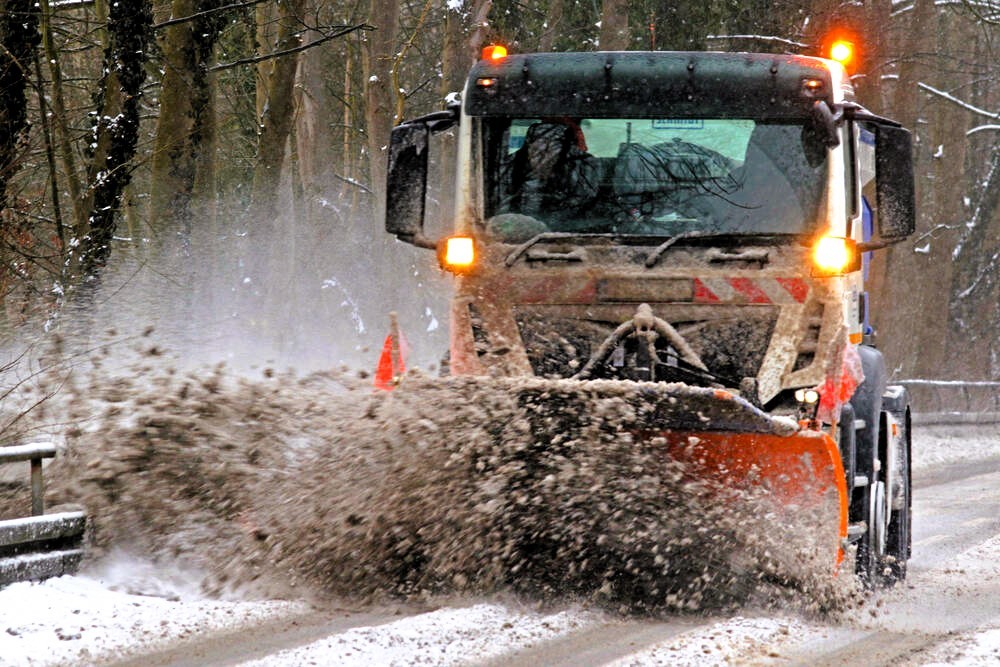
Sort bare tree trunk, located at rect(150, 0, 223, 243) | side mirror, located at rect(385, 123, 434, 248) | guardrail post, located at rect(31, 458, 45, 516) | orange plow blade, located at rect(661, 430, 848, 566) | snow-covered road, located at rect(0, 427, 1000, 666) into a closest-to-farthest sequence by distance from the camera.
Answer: snow-covered road, located at rect(0, 427, 1000, 666) < orange plow blade, located at rect(661, 430, 848, 566) < guardrail post, located at rect(31, 458, 45, 516) < side mirror, located at rect(385, 123, 434, 248) < bare tree trunk, located at rect(150, 0, 223, 243)

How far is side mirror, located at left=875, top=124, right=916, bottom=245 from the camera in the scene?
7305mm

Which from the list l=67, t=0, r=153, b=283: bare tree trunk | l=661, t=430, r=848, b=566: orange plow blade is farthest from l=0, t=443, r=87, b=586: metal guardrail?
l=67, t=0, r=153, b=283: bare tree trunk

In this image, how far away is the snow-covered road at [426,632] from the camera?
5.64 metres

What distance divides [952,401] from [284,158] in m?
14.4

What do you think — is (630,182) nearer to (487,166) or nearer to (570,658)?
(487,166)

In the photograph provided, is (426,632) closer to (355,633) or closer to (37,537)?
(355,633)

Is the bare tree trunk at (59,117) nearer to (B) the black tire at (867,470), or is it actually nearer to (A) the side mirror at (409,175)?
(A) the side mirror at (409,175)

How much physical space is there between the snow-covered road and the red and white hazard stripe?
1.54 m

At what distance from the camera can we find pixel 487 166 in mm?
7918

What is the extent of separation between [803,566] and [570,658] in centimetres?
139

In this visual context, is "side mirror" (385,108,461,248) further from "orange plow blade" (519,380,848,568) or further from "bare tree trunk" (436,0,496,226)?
"bare tree trunk" (436,0,496,226)

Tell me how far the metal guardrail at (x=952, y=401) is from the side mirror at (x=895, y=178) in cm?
752

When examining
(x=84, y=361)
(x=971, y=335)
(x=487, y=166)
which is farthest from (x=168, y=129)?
(x=971, y=335)

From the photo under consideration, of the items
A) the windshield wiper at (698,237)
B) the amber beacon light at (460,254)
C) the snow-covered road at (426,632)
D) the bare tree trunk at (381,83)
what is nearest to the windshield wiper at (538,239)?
the amber beacon light at (460,254)
